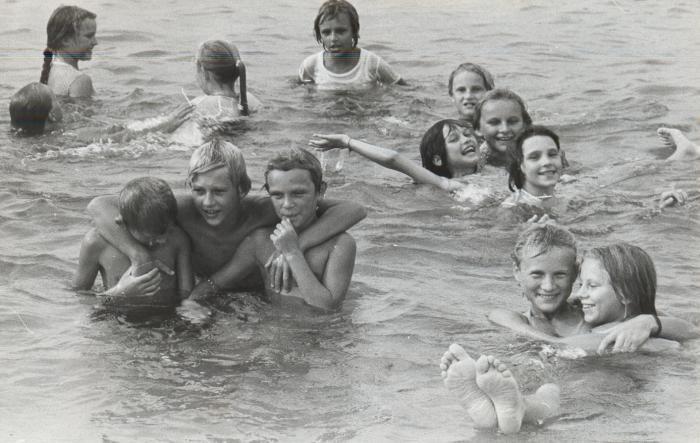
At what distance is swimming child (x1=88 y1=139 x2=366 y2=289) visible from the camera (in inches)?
260

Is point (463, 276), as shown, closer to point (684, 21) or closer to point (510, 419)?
point (510, 419)

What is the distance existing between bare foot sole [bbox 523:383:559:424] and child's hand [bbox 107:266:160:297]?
2439 mm

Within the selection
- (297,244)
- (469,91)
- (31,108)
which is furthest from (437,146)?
(31,108)

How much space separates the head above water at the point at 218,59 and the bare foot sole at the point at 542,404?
20.4 feet

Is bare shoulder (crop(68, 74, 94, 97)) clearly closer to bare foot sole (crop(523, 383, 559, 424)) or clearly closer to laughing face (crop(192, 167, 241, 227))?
laughing face (crop(192, 167, 241, 227))

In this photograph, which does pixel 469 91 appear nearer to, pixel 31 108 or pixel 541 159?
pixel 541 159

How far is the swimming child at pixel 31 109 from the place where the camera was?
1053cm

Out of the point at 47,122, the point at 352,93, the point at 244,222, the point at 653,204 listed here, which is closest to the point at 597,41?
the point at 352,93

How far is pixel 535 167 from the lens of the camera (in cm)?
836

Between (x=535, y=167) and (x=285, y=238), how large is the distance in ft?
8.45

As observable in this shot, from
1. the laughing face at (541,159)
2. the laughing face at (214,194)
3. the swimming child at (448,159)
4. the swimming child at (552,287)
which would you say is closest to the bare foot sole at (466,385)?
the swimming child at (552,287)

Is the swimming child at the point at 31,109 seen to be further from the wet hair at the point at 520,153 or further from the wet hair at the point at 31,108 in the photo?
the wet hair at the point at 520,153

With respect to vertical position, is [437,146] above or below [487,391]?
above

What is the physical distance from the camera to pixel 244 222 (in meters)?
6.95
